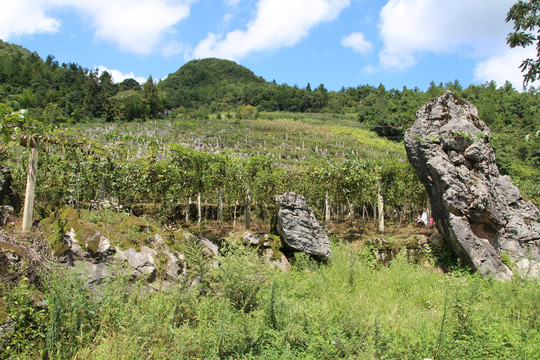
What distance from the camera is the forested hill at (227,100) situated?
152 ft

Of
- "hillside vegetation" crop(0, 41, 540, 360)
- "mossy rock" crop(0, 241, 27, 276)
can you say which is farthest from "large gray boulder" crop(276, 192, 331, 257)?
"mossy rock" crop(0, 241, 27, 276)

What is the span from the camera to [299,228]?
9.52 metres

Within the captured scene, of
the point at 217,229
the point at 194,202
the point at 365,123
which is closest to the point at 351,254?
the point at 217,229

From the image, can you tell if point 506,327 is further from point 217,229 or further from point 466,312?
point 217,229

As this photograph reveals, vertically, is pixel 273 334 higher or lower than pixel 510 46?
lower

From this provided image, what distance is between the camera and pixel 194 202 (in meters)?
17.2

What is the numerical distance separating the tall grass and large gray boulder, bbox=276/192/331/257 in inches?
112

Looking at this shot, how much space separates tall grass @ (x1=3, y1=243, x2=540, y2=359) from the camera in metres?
4.04

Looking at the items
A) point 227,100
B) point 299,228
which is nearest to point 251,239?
point 299,228

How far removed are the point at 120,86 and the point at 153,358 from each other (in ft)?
424

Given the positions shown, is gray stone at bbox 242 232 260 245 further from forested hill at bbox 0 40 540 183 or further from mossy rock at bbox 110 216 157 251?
forested hill at bbox 0 40 540 183

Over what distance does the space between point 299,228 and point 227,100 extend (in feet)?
367

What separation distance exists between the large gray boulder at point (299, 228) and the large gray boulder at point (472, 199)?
374 centimetres

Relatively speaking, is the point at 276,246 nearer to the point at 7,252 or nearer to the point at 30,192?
the point at 30,192
